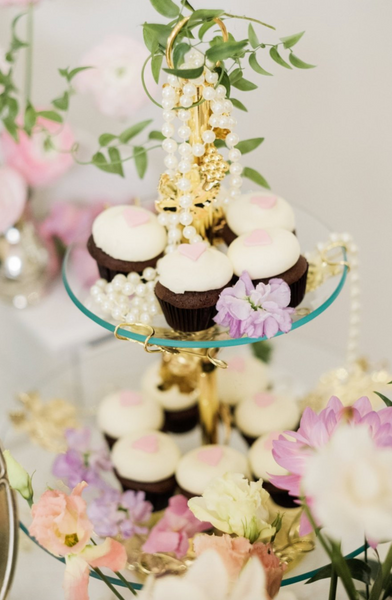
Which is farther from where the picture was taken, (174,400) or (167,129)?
(174,400)

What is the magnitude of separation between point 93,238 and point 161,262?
0.44ft

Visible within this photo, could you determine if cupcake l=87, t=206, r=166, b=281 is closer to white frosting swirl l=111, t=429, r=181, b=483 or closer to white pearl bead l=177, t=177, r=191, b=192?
white pearl bead l=177, t=177, r=191, b=192

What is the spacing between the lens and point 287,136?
110cm

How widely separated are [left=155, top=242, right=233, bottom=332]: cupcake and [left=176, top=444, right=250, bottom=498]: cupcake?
266 mm

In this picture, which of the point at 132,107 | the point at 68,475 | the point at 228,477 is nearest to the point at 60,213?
the point at 132,107

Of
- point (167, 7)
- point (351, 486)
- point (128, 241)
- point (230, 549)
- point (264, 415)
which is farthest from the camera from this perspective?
point (264, 415)

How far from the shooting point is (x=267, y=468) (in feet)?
2.86

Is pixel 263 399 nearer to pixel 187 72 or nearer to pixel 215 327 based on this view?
pixel 215 327

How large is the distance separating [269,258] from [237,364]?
1.43 ft

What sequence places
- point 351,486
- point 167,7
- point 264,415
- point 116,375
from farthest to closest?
point 116,375
point 264,415
point 167,7
point 351,486

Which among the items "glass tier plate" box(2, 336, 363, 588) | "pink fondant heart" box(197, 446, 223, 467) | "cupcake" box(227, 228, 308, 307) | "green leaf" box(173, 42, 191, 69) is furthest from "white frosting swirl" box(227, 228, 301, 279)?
"glass tier plate" box(2, 336, 363, 588)

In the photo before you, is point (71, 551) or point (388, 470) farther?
point (71, 551)

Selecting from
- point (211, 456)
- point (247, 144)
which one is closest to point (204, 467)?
point (211, 456)

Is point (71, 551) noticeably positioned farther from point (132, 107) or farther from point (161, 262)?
point (132, 107)
